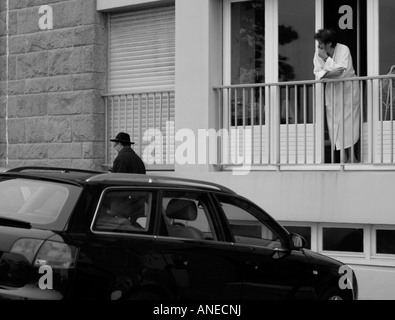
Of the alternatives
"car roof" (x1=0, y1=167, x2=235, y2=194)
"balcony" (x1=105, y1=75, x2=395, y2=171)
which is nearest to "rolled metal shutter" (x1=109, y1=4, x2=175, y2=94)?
"balcony" (x1=105, y1=75, x2=395, y2=171)

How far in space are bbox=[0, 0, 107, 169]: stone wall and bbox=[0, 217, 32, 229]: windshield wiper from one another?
22.7 feet

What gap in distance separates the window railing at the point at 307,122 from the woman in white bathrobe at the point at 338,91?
1cm

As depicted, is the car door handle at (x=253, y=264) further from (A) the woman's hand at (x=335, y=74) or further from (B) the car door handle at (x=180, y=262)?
(A) the woman's hand at (x=335, y=74)

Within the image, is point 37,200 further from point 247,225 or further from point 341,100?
point 341,100

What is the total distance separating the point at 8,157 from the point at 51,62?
6.44ft

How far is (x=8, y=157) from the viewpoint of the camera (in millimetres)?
14648

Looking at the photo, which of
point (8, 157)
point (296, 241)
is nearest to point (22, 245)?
point (296, 241)

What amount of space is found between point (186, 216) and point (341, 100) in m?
4.70

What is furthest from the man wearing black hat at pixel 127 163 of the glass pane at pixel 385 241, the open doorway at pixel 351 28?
the glass pane at pixel 385 241

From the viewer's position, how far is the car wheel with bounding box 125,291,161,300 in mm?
6533

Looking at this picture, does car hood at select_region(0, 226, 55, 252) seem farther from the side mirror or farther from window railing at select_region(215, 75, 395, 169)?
window railing at select_region(215, 75, 395, 169)

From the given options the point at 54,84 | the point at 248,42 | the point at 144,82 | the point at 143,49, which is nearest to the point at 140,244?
the point at 248,42

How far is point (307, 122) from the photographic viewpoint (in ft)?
38.8

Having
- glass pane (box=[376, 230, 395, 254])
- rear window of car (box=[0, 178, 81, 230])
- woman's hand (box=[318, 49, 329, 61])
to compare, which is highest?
woman's hand (box=[318, 49, 329, 61])
